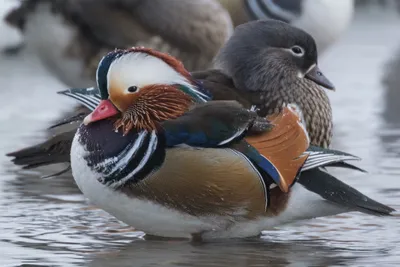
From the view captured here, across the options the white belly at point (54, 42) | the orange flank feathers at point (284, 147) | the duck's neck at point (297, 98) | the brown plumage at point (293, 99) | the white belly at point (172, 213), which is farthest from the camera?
the white belly at point (54, 42)

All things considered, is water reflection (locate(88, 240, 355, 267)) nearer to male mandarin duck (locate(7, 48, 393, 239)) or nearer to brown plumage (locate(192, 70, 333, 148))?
male mandarin duck (locate(7, 48, 393, 239))

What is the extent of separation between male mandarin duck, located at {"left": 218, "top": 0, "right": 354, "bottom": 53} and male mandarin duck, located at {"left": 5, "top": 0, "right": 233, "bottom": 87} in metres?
0.57

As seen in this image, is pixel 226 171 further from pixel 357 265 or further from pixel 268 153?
pixel 357 265

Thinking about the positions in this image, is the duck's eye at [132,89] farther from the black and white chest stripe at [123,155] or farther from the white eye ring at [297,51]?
the white eye ring at [297,51]

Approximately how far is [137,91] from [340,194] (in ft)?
2.75

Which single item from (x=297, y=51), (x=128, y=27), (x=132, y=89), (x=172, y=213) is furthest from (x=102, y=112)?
(x=128, y=27)

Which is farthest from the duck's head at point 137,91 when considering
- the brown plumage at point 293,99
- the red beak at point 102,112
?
the brown plumage at point 293,99

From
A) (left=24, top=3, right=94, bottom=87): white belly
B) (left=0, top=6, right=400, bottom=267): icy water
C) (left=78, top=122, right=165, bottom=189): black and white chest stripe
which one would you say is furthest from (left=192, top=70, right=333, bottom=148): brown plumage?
(left=24, top=3, right=94, bottom=87): white belly

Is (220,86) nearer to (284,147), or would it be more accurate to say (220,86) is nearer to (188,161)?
(284,147)

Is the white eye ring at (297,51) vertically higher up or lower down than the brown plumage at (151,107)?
higher up

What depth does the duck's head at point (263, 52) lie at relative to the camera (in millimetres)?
5312

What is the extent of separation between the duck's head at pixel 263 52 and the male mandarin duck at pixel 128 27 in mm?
2768

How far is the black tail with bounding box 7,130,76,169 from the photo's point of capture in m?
5.08

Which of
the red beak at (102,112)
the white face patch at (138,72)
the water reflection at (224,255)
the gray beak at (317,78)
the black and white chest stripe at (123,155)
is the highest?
the gray beak at (317,78)
